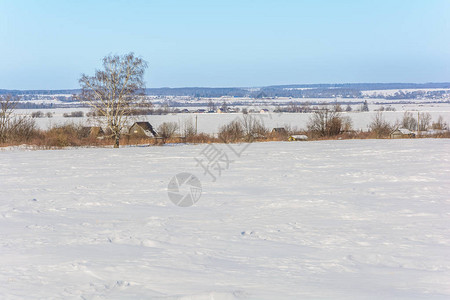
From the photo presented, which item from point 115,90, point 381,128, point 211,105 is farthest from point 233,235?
point 211,105

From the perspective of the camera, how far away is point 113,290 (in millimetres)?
4906

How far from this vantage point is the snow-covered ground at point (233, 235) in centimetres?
507

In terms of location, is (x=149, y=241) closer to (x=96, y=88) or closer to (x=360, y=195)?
(x=360, y=195)

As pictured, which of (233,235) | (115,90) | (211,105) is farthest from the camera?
(211,105)

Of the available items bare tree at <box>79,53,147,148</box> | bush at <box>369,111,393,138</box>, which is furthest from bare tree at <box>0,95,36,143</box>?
bush at <box>369,111,393,138</box>

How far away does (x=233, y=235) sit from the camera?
7160mm

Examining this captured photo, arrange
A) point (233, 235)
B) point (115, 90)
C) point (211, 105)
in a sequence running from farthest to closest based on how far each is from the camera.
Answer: point (211, 105) → point (115, 90) → point (233, 235)

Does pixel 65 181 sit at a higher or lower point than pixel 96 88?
lower

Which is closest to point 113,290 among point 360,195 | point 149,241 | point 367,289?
point 149,241

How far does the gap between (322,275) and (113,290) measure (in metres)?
2.16

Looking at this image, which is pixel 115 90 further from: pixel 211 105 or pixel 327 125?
pixel 211 105

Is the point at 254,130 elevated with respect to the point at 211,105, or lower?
lower

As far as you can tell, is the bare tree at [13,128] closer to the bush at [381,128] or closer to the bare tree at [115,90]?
the bare tree at [115,90]

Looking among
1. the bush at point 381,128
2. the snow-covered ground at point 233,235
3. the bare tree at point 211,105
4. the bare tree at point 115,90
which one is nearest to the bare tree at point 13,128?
the bare tree at point 115,90
